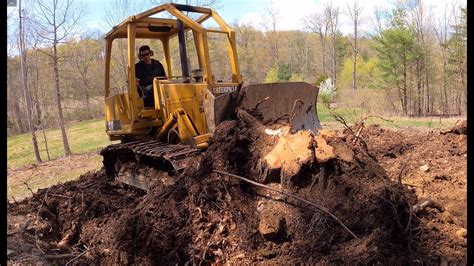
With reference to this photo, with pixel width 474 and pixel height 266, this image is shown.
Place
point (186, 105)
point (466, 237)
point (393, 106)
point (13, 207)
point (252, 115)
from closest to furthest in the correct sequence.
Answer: point (466, 237) → point (252, 115) → point (186, 105) → point (13, 207) → point (393, 106)

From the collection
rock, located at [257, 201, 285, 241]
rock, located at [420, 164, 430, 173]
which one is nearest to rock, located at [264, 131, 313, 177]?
rock, located at [257, 201, 285, 241]

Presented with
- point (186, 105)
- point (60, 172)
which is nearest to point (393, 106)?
point (60, 172)

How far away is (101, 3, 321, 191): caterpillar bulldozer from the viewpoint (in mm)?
5559

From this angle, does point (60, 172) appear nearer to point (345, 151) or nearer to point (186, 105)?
point (186, 105)

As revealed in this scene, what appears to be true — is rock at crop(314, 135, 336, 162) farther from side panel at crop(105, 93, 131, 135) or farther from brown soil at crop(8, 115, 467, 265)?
side panel at crop(105, 93, 131, 135)

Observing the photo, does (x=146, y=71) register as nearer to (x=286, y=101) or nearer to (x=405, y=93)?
(x=286, y=101)

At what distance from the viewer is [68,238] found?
556 cm

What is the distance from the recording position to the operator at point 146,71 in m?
6.80

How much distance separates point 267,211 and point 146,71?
142 inches

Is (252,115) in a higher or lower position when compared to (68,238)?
higher

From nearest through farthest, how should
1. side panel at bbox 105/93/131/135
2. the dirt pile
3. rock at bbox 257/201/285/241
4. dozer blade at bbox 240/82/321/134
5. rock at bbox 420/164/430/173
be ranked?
the dirt pile
rock at bbox 257/201/285/241
dozer blade at bbox 240/82/321/134
rock at bbox 420/164/430/173
side panel at bbox 105/93/131/135

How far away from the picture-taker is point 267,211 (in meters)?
4.25

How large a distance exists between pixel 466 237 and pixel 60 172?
12.0 metres

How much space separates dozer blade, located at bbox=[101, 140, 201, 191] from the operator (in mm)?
841
